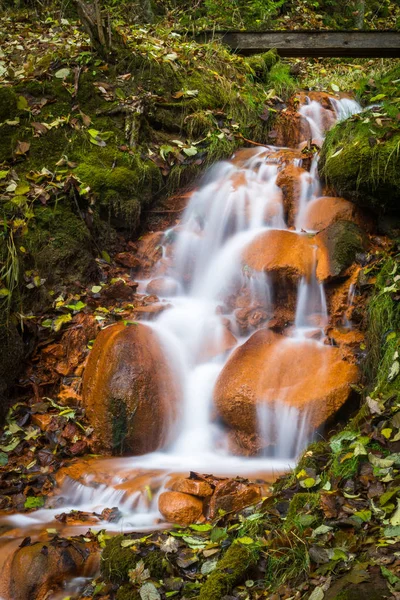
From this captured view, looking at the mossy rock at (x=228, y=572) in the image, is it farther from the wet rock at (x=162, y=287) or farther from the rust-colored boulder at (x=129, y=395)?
the wet rock at (x=162, y=287)

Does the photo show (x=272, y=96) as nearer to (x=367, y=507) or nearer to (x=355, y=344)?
(x=355, y=344)

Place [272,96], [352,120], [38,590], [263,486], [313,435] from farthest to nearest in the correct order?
[272,96] → [352,120] → [313,435] → [263,486] → [38,590]

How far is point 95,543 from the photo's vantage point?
3.74 meters

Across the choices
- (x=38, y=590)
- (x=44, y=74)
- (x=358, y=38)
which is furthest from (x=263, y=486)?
(x=358, y=38)

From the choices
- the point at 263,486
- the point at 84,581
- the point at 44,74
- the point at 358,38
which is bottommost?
the point at 84,581

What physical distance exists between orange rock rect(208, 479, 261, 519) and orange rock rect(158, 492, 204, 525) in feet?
0.31

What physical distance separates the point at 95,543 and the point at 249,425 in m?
1.68

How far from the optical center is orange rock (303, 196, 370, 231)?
20.6ft

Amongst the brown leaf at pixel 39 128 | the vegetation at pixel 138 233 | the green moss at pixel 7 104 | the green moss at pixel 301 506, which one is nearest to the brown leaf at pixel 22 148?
the vegetation at pixel 138 233

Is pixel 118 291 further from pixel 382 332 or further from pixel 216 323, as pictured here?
pixel 382 332

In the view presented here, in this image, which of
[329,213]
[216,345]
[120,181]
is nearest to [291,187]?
[329,213]

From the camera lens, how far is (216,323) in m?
5.93

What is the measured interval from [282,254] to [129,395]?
7.04 ft

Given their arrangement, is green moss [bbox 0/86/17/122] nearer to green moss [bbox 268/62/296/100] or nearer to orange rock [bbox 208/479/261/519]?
green moss [bbox 268/62/296/100]
